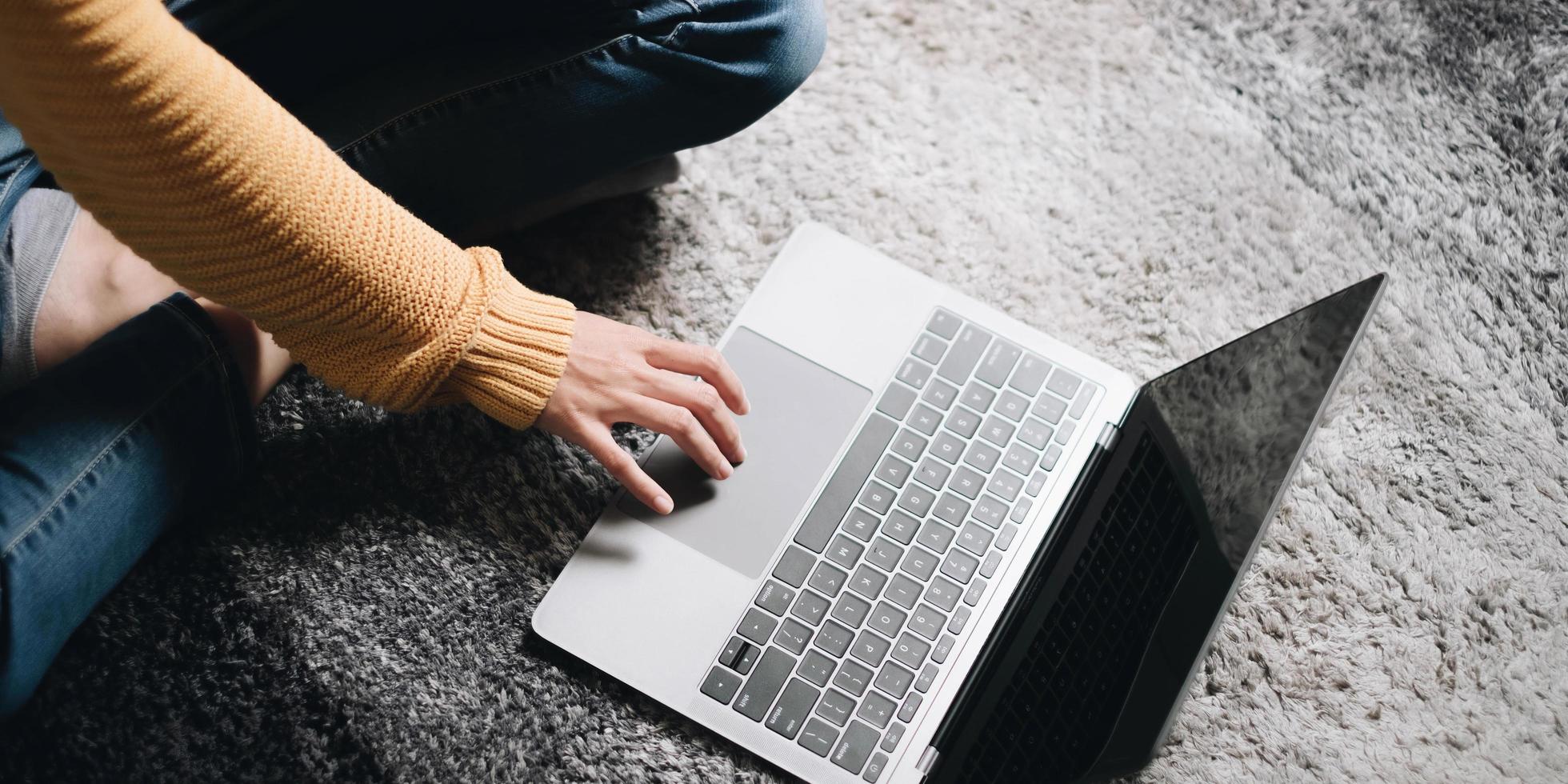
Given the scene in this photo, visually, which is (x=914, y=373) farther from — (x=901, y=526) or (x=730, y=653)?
(x=730, y=653)

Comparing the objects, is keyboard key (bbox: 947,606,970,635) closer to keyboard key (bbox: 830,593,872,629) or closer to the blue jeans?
keyboard key (bbox: 830,593,872,629)

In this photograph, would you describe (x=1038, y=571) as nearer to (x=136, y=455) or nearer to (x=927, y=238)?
(x=927, y=238)

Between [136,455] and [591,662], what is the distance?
0.36m

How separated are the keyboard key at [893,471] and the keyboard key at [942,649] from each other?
0.41 ft

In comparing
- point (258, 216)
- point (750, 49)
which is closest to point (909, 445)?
point (750, 49)

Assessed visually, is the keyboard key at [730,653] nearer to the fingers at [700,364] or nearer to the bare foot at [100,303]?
the fingers at [700,364]

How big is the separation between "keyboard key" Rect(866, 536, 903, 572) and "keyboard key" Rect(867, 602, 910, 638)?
3 centimetres

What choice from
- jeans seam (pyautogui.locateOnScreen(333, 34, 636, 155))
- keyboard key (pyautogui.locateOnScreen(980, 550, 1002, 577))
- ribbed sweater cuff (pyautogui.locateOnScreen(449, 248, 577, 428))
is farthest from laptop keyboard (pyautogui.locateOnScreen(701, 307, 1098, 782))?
jeans seam (pyautogui.locateOnScreen(333, 34, 636, 155))

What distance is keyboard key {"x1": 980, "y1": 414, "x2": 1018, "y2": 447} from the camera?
0.80 meters

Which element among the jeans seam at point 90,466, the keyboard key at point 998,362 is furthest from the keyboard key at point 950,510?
the jeans seam at point 90,466

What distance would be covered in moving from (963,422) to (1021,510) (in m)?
0.08

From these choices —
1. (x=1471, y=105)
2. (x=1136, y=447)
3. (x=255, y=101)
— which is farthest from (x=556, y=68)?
(x=1471, y=105)

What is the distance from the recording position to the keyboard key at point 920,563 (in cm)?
77

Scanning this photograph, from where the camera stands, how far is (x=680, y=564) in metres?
0.75
